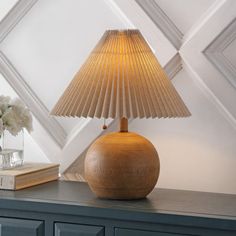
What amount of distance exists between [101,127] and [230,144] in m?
0.30

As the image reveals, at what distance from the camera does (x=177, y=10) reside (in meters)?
1.42

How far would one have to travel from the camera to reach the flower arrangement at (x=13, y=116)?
1.39 meters

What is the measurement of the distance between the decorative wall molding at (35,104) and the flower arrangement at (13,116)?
140 mm

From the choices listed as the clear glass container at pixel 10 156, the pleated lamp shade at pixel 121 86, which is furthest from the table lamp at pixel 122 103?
the clear glass container at pixel 10 156

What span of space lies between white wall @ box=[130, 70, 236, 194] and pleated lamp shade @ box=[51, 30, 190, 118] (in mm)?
198

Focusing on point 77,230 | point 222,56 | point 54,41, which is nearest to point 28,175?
point 77,230

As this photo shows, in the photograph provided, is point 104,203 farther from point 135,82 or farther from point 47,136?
point 47,136

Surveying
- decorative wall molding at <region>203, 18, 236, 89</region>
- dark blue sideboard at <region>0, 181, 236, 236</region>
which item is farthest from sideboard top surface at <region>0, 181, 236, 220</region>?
decorative wall molding at <region>203, 18, 236, 89</region>

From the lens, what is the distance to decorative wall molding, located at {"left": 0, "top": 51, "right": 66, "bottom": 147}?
156 cm

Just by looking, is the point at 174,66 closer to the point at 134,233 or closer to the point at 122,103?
the point at 122,103

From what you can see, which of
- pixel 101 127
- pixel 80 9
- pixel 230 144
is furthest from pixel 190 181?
pixel 80 9

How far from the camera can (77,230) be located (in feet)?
3.92

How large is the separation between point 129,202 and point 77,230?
111 mm

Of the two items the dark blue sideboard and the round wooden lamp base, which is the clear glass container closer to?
the dark blue sideboard
